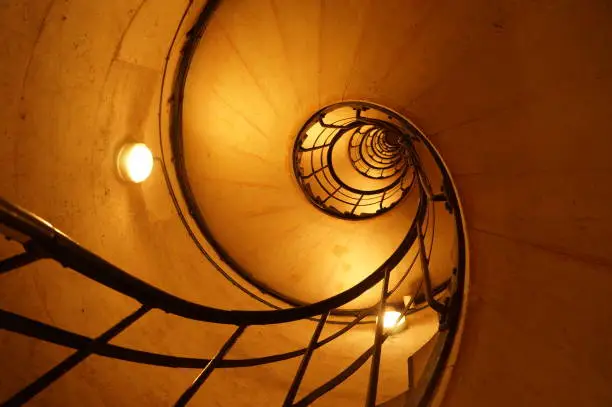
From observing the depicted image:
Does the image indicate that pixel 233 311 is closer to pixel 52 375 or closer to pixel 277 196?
pixel 52 375

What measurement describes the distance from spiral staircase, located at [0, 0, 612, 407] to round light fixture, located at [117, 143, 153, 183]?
7 cm

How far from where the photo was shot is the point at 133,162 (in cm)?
279

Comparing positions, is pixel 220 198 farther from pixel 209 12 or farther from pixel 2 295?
pixel 2 295

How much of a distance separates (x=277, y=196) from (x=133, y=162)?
207 cm

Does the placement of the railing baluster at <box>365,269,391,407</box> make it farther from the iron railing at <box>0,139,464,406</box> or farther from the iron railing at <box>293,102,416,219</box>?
the iron railing at <box>293,102,416,219</box>

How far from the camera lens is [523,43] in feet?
7.99

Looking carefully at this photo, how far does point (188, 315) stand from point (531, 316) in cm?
179

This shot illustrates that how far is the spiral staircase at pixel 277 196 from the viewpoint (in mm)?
1962

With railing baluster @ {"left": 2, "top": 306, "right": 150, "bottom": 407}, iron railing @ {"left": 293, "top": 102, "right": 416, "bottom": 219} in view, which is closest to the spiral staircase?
railing baluster @ {"left": 2, "top": 306, "right": 150, "bottom": 407}

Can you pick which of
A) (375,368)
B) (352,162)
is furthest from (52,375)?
(352,162)

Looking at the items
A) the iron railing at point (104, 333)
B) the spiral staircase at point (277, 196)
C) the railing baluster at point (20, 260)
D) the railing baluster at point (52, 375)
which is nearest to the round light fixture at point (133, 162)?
the spiral staircase at point (277, 196)

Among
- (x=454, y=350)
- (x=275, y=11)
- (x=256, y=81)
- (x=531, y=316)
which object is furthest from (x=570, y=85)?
(x=256, y=81)

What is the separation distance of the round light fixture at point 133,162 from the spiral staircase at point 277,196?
0.23ft

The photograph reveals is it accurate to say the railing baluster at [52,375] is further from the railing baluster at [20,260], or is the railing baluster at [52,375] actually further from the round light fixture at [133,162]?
the round light fixture at [133,162]
